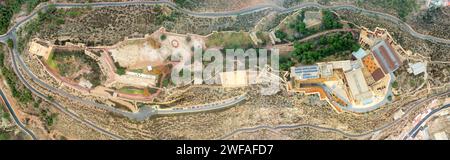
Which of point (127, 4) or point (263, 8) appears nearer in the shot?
point (127, 4)

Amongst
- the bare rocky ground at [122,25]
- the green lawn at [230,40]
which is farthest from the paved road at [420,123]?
the bare rocky ground at [122,25]

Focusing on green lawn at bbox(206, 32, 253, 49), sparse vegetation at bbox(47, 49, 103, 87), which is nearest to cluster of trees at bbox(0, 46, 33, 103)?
sparse vegetation at bbox(47, 49, 103, 87)

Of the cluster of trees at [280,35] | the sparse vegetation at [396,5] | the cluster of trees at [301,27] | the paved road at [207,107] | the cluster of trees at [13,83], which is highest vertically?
the sparse vegetation at [396,5]

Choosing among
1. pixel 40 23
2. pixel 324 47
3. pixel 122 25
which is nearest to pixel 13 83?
pixel 40 23

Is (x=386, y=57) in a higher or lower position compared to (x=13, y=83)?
higher

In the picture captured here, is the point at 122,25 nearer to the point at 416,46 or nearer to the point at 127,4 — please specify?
the point at 127,4

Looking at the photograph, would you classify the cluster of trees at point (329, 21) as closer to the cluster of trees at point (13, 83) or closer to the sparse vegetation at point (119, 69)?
the sparse vegetation at point (119, 69)

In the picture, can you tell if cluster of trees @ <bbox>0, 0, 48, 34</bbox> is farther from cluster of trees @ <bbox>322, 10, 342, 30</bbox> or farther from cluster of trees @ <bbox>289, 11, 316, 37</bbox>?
cluster of trees @ <bbox>322, 10, 342, 30</bbox>
